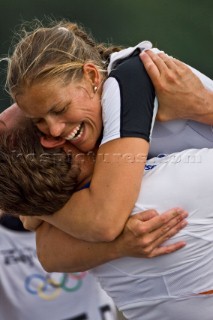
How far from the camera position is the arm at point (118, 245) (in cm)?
163

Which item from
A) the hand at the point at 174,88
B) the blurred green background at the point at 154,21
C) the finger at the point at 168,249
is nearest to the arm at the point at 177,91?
the hand at the point at 174,88

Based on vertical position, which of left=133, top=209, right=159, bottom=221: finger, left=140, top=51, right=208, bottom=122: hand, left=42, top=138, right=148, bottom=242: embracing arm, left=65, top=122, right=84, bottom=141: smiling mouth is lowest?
left=133, top=209, right=159, bottom=221: finger

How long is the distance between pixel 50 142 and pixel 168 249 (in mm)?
458

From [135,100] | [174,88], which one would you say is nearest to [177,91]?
[174,88]

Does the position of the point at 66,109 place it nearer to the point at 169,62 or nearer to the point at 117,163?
the point at 117,163

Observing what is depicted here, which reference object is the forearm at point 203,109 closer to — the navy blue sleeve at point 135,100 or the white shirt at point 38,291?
the navy blue sleeve at point 135,100

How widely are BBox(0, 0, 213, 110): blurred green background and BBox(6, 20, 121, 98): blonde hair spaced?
12.8 feet

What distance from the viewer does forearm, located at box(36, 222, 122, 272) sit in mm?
1708

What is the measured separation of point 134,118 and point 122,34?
425 cm

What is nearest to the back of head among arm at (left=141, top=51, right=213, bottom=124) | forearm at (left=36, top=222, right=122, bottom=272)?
forearm at (left=36, top=222, right=122, bottom=272)

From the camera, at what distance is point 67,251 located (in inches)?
70.2

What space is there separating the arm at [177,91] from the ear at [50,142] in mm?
302

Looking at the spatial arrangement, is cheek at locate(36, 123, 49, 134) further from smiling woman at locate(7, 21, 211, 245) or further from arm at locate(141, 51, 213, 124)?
arm at locate(141, 51, 213, 124)

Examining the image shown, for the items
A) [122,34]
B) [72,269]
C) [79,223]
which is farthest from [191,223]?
[122,34]
